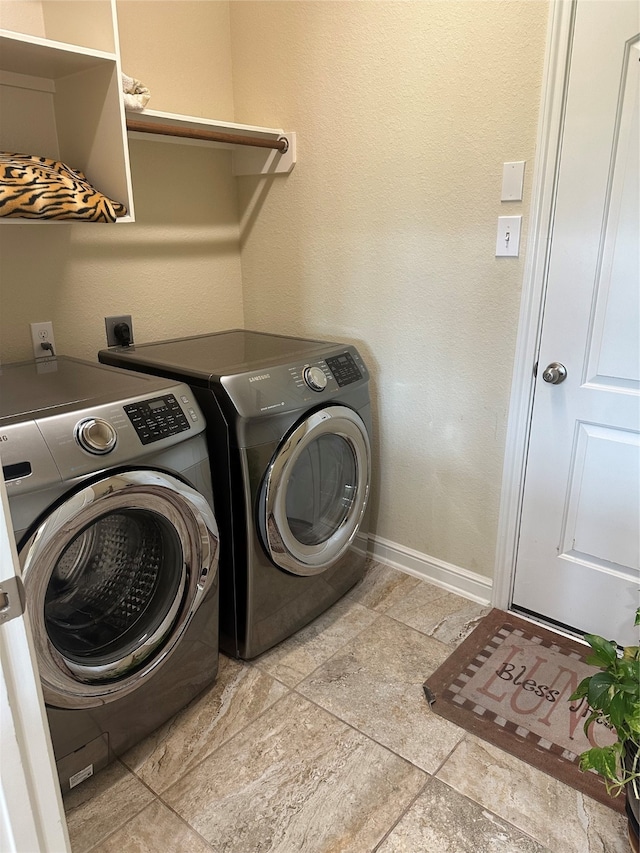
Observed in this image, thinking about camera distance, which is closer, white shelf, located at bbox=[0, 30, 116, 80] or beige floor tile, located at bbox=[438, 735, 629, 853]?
beige floor tile, located at bbox=[438, 735, 629, 853]

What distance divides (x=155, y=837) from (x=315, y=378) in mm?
1207

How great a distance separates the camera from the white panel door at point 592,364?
1.54m

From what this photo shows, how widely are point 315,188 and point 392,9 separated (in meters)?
0.59

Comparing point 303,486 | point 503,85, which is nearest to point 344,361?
point 303,486

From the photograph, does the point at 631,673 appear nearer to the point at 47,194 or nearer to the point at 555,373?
the point at 555,373

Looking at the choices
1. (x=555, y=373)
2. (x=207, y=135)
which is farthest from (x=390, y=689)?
(x=207, y=135)

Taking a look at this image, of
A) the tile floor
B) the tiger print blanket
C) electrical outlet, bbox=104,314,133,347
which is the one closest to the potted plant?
the tile floor

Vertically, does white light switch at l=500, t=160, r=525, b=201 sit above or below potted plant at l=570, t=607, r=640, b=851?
above

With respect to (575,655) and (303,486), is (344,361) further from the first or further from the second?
(575,655)

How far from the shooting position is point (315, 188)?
2.18 m

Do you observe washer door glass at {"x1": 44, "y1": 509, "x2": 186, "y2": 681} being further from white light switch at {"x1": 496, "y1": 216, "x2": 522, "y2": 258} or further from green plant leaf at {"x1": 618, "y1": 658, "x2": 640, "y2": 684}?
white light switch at {"x1": 496, "y1": 216, "x2": 522, "y2": 258}

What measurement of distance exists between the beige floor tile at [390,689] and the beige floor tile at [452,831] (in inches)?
4.0

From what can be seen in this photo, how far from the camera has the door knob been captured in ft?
5.80

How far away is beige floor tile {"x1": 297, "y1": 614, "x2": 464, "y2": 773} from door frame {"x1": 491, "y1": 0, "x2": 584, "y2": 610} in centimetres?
39
